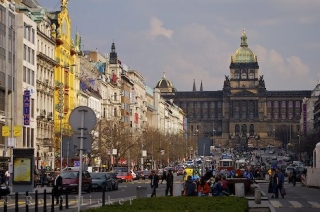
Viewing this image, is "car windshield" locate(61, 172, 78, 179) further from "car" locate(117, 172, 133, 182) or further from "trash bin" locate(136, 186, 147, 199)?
"car" locate(117, 172, 133, 182)

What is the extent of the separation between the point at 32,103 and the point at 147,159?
72146 millimetres

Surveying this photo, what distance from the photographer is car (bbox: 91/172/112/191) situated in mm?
68250

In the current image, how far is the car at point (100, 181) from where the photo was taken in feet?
224

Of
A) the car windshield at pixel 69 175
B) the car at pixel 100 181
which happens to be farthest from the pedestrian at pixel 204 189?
the car at pixel 100 181

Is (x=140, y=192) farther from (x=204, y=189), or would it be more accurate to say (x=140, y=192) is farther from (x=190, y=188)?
(x=204, y=189)

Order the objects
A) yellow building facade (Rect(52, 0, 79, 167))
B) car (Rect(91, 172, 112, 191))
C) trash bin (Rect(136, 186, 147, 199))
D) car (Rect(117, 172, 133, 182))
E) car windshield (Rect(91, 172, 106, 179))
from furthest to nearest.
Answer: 1. yellow building facade (Rect(52, 0, 79, 167))
2. car (Rect(117, 172, 133, 182))
3. car windshield (Rect(91, 172, 106, 179))
4. car (Rect(91, 172, 112, 191))
5. trash bin (Rect(136, 186, 147, 199))

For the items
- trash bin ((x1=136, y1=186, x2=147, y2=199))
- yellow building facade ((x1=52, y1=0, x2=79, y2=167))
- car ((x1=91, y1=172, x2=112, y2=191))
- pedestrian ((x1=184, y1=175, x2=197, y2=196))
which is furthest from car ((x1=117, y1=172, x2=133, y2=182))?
pedestrian ((x1=184, y1=175, x2=197, y2=196))

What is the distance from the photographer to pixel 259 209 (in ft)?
129

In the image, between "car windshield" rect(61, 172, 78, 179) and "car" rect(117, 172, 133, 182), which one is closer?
"car windshield" rect(61, 172, 78, 179)

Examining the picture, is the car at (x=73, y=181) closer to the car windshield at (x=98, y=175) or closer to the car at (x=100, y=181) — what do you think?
the car at (x=100, y=181)

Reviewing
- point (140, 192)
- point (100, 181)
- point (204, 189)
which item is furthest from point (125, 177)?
point (204, 189)

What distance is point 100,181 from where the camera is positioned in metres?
68.4

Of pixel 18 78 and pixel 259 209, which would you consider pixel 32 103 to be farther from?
pixel 259 209

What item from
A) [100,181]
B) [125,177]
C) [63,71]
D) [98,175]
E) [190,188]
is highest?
[63,71]
